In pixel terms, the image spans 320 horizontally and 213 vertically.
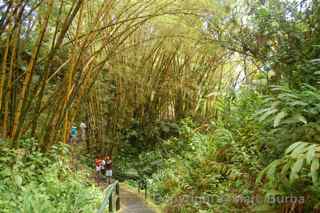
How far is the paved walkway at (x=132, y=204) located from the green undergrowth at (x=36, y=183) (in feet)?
3.94

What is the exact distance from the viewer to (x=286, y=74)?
9.58 feet

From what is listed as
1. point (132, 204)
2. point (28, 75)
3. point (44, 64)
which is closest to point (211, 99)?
point (132, 204)

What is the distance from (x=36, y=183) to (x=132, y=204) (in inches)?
105

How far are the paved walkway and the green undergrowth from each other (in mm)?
1202

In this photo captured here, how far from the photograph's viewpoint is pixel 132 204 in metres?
5.64

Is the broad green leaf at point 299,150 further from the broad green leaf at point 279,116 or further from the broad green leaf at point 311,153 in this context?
the broad green leaf at point 279,116

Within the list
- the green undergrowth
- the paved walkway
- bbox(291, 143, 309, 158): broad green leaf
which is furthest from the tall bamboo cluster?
bbox(291, 143, 309, 158): broad green leaf

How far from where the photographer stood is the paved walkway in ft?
16.5

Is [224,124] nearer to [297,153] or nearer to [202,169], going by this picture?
[202,169]

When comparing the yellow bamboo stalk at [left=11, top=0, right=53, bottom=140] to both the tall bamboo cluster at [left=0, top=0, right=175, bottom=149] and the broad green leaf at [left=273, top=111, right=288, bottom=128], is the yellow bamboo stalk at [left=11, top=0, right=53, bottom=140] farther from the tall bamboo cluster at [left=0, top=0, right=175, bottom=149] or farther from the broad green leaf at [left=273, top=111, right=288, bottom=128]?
the broad green leaf at [left=273, top=111, right=288, bottom=128]

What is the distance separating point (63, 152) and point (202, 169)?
5.76ft

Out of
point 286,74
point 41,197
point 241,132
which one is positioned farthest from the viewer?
point 241,132

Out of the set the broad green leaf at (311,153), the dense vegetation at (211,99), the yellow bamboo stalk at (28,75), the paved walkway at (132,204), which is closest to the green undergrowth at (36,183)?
the dense vegetation at (211,99)

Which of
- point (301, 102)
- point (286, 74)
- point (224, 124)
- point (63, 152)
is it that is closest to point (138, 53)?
point (224, 124)
